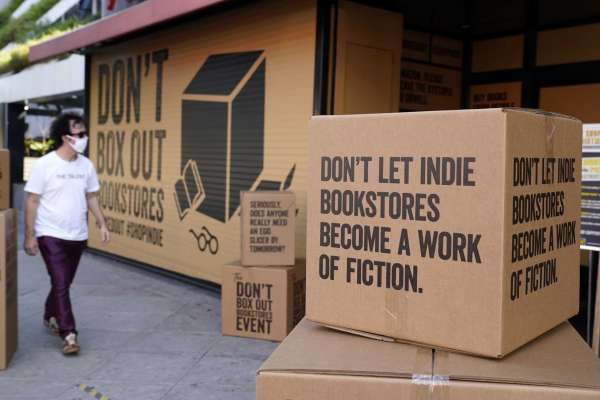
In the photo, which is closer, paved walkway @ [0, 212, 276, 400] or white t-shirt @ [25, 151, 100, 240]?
paved walkway @ [0, 212, 276, 400]

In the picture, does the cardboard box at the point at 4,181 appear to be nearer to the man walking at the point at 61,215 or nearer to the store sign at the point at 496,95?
the man walking at the point at 61,215

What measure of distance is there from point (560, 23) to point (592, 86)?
2.50ft

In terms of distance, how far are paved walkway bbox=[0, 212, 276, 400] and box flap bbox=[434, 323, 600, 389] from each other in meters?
2.60

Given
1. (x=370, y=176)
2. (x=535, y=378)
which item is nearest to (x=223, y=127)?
(x=370, y=176)

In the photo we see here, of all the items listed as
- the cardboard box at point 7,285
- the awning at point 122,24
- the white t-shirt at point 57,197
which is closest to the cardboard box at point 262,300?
the white t-shirt at point 57,197

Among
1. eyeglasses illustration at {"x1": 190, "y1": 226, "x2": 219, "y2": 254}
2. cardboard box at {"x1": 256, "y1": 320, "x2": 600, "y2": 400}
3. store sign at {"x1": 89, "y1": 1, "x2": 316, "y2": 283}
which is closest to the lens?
cardboard box at {"x1": 256, "y1": 320, "x2": 600, "y2": 400}

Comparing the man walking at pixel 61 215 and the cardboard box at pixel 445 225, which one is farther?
the man walking at pixel 61 215

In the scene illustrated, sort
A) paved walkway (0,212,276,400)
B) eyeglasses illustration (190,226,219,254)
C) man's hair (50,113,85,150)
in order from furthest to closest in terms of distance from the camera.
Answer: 1. eyeglasses illustration (190,226,219,254)
2. man's hair (50,113,85,150)
3. paved walkway (0,212,276,400)

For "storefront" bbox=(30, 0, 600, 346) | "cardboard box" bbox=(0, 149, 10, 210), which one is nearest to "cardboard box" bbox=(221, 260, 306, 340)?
"storefront" bbox=(30, 0, 600, 346)

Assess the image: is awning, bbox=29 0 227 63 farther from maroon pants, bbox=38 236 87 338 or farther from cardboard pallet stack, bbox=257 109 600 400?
cardboard pallet stack, bbox=257 109 600 400

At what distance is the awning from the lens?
6785 mm

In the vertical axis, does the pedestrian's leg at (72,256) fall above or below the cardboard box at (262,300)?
above

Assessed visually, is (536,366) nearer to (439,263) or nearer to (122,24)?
(439,263)

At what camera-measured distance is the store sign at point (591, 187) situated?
367 cm
